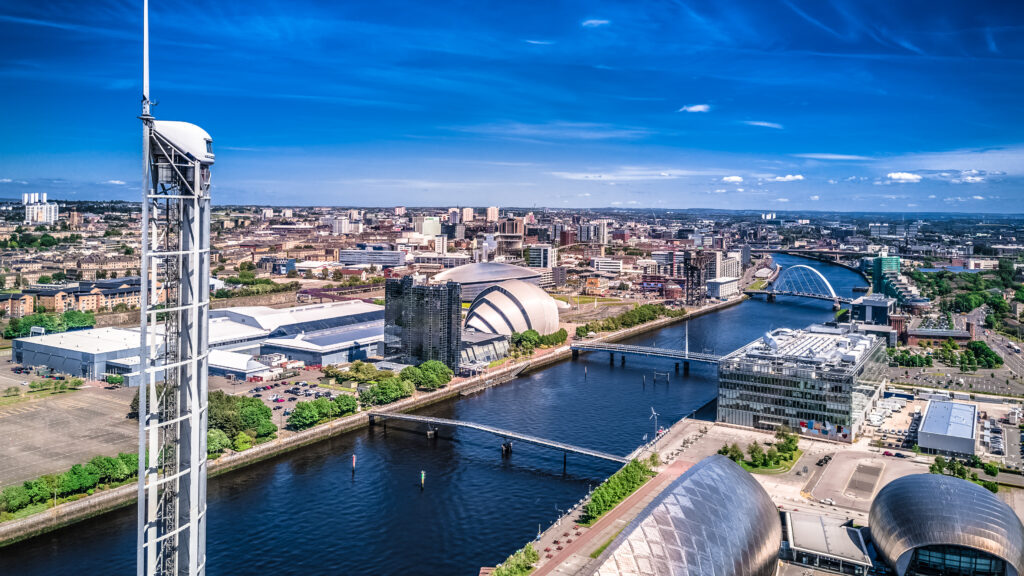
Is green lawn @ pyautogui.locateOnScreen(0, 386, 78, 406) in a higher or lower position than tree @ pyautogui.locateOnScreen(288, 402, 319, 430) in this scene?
lower

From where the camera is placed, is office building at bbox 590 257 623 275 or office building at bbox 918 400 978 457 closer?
office building at bbox 918 400 978 457

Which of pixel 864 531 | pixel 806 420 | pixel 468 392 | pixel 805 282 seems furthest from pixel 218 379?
pixel 805 282

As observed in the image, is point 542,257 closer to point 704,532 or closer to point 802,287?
point 802,287

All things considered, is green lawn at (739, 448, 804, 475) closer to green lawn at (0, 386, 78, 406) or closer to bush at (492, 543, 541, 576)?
bush at (492, 543, 541, 576)

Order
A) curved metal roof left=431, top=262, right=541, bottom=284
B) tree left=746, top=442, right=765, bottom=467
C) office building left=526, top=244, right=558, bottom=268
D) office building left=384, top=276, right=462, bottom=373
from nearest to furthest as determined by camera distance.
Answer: tree left=746, top=442, right=765, bottom=467 → office building left=384, top=276, right=462, bottom=373 → curved metal roof left=431, top=262, right=541, bottom=284 → office building left=526, top=244, right=558, bottom=268

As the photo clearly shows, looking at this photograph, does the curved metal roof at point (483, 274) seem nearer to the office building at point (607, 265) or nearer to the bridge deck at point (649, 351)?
the office building at point (607, 265)

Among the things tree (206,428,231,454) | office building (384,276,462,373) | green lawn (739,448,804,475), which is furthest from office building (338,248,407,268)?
green lawn (739,448,804,475)
